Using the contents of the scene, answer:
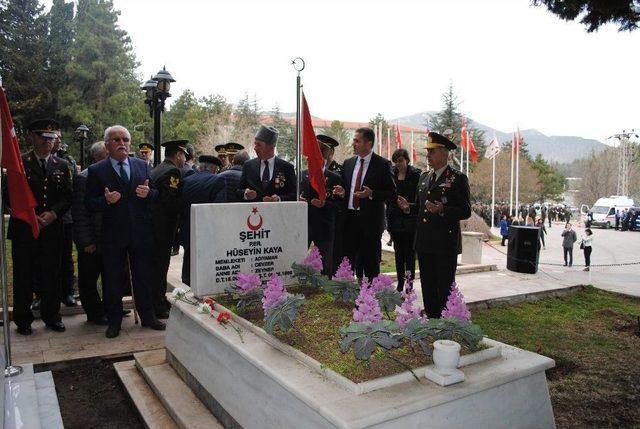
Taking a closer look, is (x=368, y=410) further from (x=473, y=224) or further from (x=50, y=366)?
(x=473, y=224)

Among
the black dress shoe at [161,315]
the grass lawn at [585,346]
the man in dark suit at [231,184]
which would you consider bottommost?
the grass lawn at [585,346]

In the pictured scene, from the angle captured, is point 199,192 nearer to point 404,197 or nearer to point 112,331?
→ point 112,331

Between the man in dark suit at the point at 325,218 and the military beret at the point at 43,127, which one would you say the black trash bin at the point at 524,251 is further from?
the military beret at the point at 43,127

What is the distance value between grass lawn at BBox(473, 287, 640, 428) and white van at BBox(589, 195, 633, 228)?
1363 inches

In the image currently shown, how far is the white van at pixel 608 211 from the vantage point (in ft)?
125

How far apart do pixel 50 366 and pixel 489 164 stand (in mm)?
49508

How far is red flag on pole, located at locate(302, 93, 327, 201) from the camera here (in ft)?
16.5

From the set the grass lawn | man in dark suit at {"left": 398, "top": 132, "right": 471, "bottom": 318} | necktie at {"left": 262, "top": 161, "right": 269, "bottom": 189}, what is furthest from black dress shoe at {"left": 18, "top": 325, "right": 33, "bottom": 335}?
the grass lawn

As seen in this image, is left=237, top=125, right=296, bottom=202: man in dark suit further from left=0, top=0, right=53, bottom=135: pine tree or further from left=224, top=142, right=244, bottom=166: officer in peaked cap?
left=0, top=0, right=53, bottom=135: pine tree

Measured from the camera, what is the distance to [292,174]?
5672 mm

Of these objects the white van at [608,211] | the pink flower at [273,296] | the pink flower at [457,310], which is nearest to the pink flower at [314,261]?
the pink flower at [273,296]

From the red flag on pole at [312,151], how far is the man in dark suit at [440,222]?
110 cm

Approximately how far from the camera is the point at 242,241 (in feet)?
14.8

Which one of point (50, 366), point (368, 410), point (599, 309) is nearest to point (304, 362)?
point (368, 410)
